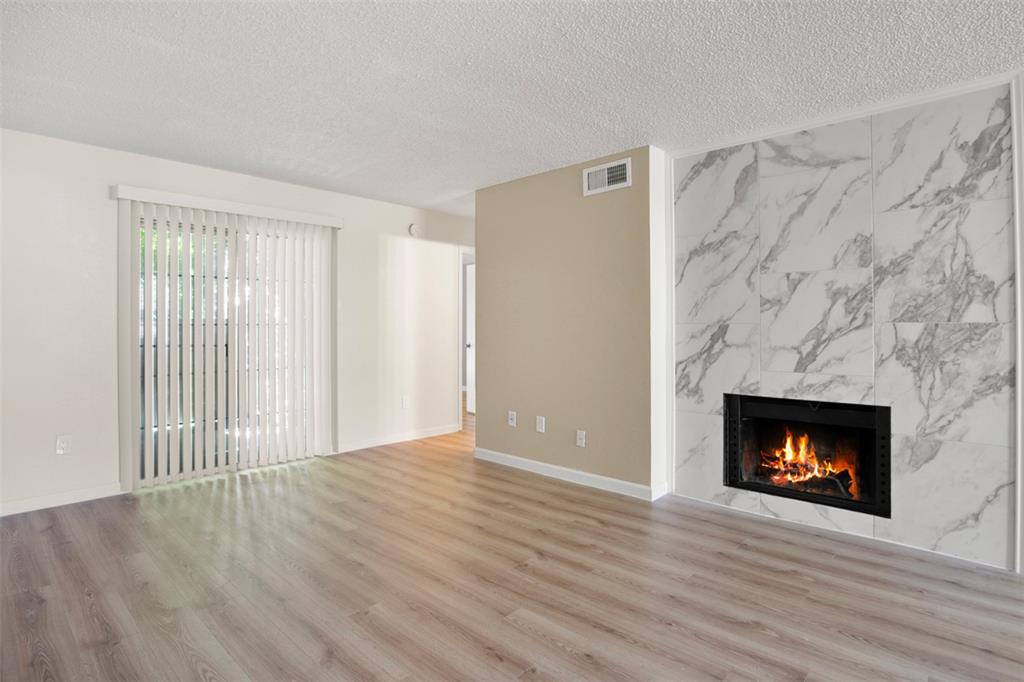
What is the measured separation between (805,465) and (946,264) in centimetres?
150

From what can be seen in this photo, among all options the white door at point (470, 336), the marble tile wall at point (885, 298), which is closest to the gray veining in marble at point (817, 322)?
the marble tile wall at point (885, 298)

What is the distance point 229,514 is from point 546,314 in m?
2.85

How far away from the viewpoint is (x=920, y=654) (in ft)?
6.85

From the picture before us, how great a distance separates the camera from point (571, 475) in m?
4.48

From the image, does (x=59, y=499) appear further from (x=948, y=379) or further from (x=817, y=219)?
(x=948, y=379)

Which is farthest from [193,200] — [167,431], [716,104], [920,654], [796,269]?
[920,654]

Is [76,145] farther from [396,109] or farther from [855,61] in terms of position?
[855,61]

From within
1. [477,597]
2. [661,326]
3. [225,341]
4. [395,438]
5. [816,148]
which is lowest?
[477,597]

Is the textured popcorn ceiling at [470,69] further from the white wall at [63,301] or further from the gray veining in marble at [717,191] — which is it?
the white wall at [63,301]

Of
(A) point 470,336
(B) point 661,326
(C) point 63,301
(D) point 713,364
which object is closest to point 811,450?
(D) point 713,364

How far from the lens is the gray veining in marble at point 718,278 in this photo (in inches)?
147

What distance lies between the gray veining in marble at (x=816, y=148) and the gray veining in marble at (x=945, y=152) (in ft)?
0.25

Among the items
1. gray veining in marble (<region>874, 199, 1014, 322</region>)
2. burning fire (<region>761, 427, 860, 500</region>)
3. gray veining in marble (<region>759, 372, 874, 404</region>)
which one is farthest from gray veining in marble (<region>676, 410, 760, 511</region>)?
gray veining in marble (<region>874, 199, 1014, 322</region>)

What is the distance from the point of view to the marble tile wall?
290 cm
